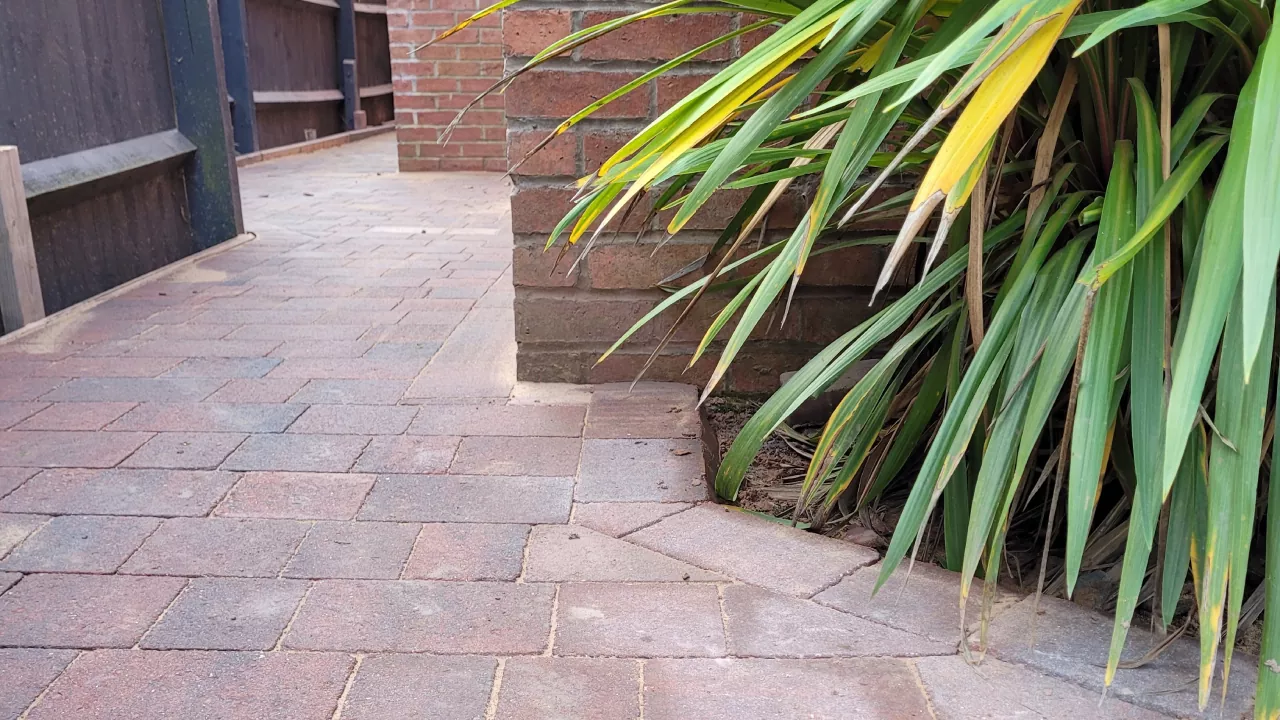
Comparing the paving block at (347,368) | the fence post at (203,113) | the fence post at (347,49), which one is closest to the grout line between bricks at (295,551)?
the paving block at (347,368)

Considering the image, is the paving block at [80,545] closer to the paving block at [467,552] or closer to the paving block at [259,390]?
the paving block at [467,552]

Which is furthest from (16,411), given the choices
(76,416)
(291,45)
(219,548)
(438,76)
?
(291,45)

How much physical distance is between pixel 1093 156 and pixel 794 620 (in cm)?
82

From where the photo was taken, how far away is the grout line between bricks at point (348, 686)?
4.13 ft

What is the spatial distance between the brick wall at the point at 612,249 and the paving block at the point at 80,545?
3.28 feet

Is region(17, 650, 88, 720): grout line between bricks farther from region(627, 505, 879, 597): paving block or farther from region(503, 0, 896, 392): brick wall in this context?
region(503, 0, 896, 392): brick wall

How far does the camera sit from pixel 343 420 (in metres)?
2.29

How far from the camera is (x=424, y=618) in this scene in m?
1.47

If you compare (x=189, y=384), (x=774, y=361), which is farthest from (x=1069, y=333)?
(x=189, y=384)

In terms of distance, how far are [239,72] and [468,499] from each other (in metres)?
7.35

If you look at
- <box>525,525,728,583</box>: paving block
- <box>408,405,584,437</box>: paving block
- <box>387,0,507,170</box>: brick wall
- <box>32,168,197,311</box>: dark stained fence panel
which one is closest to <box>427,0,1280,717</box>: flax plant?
<box>525,525,728,583</box>: paving block

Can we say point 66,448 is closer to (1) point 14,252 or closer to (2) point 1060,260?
(1) point 14,252

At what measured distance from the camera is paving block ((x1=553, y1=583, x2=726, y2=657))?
1395 millimetres

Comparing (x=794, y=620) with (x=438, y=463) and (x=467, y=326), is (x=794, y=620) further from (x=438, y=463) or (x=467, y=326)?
(x=467, y=326)
